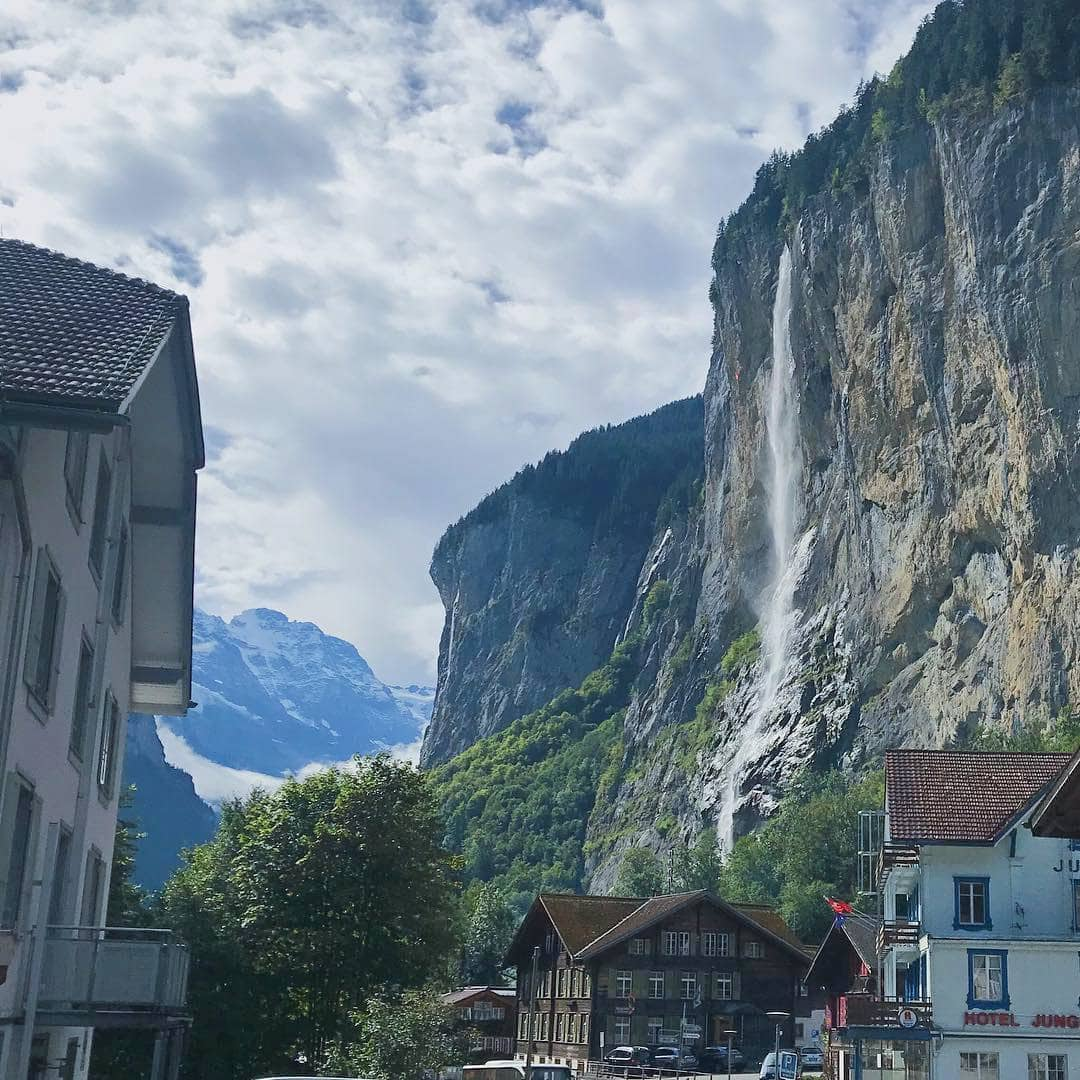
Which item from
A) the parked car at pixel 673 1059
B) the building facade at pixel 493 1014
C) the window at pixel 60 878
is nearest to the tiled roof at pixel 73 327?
the window at pixel 60 878

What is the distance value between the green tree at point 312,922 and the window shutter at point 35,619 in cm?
2786

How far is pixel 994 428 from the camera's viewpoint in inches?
3866

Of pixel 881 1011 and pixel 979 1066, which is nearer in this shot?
pixel 881 1011

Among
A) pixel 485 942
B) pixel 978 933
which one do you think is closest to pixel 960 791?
pixel 978 933

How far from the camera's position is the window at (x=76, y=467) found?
703 inches

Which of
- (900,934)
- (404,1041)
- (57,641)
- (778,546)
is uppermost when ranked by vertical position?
(778,546)

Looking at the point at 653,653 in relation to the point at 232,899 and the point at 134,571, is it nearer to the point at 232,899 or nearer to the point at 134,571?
the point at 232,899

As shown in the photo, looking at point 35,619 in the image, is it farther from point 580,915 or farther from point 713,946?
point 580,915

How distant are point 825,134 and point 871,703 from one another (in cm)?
5448

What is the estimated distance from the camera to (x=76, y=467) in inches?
726

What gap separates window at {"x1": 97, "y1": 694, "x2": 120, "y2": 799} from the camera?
973 inches

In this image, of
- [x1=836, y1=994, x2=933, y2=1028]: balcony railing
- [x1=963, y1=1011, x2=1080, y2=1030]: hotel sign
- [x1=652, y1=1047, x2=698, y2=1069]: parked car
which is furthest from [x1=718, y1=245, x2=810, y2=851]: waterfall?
[x1=836, y1=994, x2=933, y2=1028]: balcony railing

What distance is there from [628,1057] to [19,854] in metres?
53.9

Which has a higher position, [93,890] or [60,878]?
[93,890]
